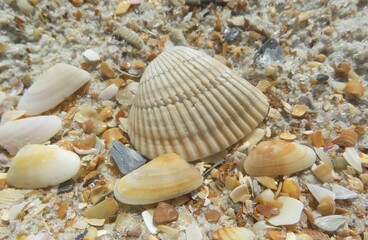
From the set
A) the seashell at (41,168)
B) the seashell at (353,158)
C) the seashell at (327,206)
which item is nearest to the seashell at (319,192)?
the seashell at (327,206)

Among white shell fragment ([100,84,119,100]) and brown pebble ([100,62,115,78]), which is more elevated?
brown pebble ([100,62,115,78])

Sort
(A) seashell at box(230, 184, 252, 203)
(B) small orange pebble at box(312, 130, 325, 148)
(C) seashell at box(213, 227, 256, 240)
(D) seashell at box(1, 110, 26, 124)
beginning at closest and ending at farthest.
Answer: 1. (C) seashell at box(213, 227, 256, 240)
2. (A) seashell at box(230, 184, 252, 203)
3. (B) small orange pebble at box(312, 130, 325, 148)
4. (D) seashell at box(1, 110, 26, 124)

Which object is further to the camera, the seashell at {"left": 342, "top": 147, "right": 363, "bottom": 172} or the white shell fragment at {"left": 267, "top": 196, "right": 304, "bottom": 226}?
the seashell at {"left": 342, "top": 147, "right": 363, "bottom": 172}

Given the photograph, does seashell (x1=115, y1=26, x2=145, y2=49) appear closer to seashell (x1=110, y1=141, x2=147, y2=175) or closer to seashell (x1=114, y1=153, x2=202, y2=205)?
seashell (x1=110, y1=141, x2=147, y2=175)

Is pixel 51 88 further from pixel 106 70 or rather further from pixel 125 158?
pixel 125 158

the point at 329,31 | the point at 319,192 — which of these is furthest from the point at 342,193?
the point at 329,31

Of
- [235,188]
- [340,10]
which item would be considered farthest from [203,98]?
[340,10]

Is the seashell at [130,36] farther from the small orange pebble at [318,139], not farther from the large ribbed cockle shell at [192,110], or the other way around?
the small orange pebble at [318,139]

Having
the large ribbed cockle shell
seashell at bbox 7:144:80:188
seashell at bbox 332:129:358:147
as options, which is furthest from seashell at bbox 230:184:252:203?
seashell at bbox 7:144:80:188
